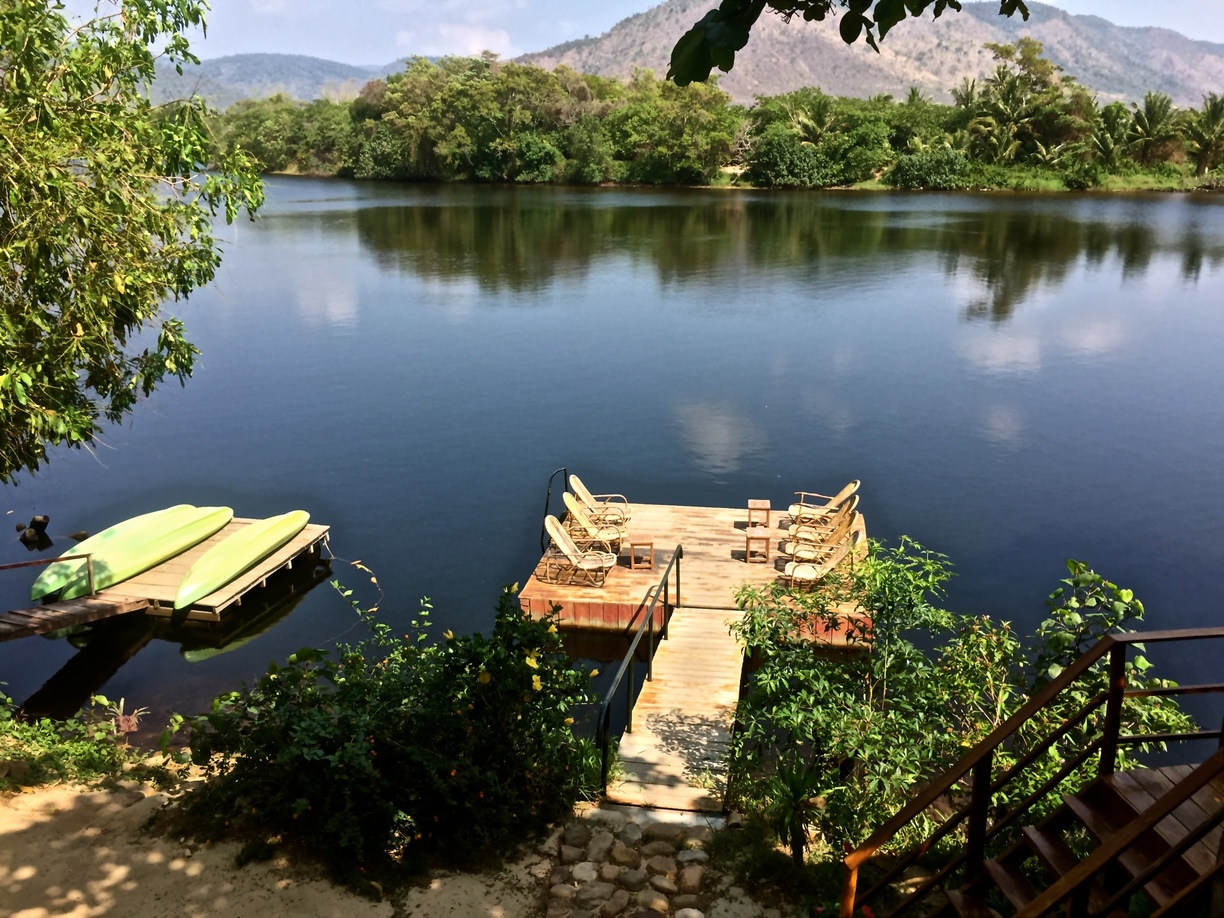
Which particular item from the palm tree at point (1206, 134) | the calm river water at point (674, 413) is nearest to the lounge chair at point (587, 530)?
the calm river water at point (674, 413)

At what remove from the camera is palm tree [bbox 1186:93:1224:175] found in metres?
67.6

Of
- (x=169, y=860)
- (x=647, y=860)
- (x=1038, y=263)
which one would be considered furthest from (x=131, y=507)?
(x=1038, y=263)

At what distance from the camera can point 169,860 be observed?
5996mm

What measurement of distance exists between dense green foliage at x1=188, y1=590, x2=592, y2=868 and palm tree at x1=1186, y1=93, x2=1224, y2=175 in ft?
255

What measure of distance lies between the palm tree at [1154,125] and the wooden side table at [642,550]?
6858 cm

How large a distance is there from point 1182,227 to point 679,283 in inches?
1174

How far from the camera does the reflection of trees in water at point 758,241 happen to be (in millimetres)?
38531

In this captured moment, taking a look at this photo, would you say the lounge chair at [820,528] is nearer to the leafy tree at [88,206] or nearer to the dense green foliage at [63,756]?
the leafy tree at [88,206]

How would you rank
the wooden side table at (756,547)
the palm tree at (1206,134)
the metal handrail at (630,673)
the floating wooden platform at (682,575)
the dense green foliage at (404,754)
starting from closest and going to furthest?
the dense green foliage at (404,754), the metal handrail at (630,673), the floating wooden platform at (682,575), the wooden side table at (756,547), the palm tree at (1206,134)

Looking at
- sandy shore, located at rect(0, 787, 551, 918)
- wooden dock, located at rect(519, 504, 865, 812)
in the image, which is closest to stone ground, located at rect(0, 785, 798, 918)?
sandy shore, located at rect(0, 787, 551, 918)

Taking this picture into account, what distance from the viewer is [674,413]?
22438 mm

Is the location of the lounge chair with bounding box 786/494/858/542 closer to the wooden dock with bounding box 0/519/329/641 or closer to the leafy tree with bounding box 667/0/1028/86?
the wooden dock with bounding box 0/519/329/641

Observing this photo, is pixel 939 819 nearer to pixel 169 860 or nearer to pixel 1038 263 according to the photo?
pixel 169 860

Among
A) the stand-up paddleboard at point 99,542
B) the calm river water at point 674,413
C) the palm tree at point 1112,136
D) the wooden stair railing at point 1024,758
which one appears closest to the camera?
the wooden stair railing at point 1024,758
